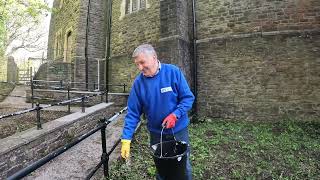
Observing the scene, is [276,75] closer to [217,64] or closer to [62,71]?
[217,64]

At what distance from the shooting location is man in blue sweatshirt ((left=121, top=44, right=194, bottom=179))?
3.23 m

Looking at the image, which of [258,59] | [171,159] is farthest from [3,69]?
[171,159]

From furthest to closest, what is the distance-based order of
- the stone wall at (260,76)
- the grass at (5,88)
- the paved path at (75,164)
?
the grass at (5,88)
the stone wall at (260,76)
the paved path at (75,164)

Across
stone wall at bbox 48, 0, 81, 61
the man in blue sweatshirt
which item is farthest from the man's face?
stone wall at bbox 48, 0, 81, 61

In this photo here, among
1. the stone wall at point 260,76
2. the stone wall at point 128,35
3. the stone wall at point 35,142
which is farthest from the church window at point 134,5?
the stone wall at point 35,142

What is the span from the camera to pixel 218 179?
200 inches

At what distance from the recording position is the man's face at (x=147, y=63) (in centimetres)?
319

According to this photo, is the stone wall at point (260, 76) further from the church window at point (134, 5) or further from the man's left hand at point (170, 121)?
the man's left hand at point (170, 121)

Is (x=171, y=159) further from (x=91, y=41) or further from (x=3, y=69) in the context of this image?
(x=3, y=69)

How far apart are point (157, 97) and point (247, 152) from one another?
4.05 m

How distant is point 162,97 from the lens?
130 inches

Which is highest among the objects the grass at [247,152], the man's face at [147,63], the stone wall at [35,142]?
the man's face at [147,63]

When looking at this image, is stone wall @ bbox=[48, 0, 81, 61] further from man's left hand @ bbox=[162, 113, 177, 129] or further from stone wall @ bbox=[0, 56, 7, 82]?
man's left hand @ bbox=[162, 113, 177, 129]

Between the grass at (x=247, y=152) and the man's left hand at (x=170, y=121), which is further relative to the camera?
the grass at (x=247, y=152)
